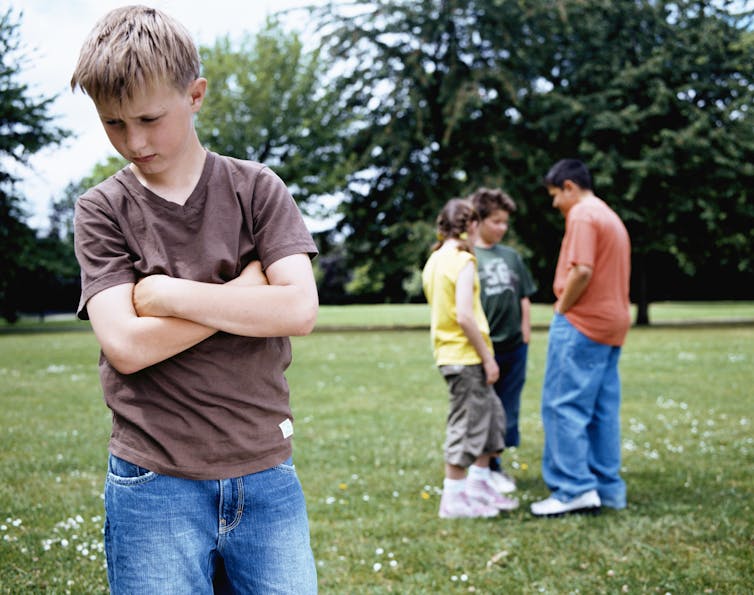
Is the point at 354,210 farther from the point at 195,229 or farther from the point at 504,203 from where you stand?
the point at 195,229

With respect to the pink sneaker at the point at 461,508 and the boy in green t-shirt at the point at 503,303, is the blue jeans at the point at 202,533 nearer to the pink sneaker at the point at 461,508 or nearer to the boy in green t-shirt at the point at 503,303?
the pink sneaker at the point at 461,508

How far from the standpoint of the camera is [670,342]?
1844 cm

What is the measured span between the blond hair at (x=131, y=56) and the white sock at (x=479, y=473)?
4178mm

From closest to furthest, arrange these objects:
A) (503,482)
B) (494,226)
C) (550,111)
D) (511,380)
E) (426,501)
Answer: (426,501) < (503,482) < (494,226) < (511,380) < (550,111)

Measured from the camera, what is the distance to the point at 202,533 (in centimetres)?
182

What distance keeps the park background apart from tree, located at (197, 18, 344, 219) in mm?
93

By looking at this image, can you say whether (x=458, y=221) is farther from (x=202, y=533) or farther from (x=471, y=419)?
(x=202, y=533)

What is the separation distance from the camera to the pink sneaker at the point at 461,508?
201 inches

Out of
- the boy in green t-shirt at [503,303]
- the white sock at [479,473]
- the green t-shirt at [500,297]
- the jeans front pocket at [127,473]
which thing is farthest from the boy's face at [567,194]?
the jeans front pocket at [127,473]

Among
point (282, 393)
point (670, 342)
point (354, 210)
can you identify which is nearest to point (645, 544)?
point (282, 393)

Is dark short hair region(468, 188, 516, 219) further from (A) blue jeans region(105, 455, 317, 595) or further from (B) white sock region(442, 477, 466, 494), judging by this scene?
(A) blue jeans region(105, 455, 317, 595)

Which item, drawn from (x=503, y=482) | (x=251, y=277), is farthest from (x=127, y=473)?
(x=503, y=482)

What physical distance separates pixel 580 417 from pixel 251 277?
12.5 ft

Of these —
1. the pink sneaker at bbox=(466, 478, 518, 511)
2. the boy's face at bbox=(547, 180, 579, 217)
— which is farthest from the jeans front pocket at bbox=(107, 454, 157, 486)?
the boy's face at bbox=(547, 180, 579, 217)
